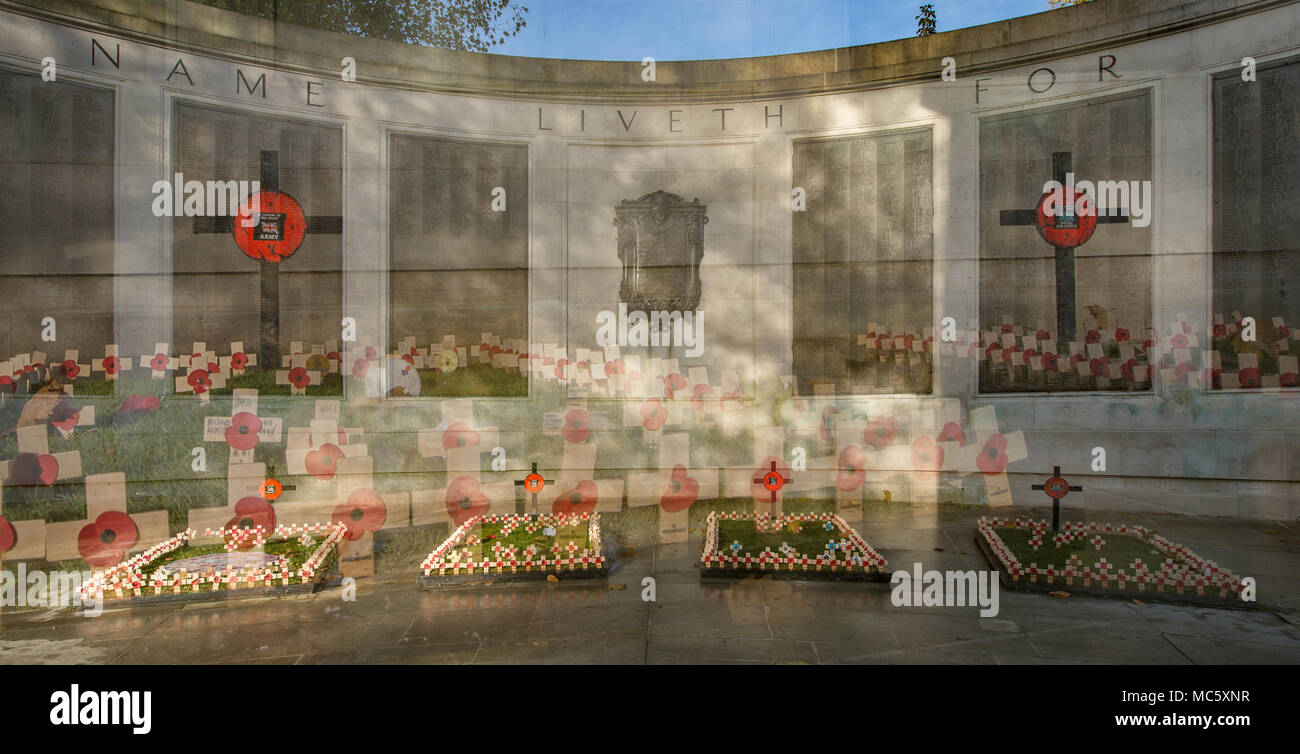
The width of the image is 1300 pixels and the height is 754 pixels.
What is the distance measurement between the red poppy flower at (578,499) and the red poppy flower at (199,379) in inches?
181

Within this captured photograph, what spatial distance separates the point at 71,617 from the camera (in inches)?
216

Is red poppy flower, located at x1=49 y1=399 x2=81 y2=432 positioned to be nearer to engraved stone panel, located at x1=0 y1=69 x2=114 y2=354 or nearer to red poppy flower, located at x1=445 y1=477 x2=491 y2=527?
engraved stone panel, located at x1=0 y1=69 x2=114 y2=354

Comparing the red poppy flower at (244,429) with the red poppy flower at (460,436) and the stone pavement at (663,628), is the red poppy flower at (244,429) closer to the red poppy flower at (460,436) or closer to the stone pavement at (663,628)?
the red poppy flower at (460,436)

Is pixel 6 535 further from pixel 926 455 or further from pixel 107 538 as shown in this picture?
pixel 926 455

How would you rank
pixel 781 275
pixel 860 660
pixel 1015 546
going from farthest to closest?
pixel 781 275 < pixel 1015 546 < pixel 860 660

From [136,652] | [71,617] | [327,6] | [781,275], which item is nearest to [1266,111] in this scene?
[781,275]

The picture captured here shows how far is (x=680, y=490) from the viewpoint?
29.5 feet

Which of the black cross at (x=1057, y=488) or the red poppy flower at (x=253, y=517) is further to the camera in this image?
the red poppy flower at (x=253, y=517)

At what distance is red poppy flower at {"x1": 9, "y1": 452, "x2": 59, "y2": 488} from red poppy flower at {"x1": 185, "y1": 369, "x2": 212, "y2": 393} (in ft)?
5.58

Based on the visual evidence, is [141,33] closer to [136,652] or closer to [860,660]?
[136,652]

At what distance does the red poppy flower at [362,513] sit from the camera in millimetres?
8438

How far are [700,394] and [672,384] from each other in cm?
40

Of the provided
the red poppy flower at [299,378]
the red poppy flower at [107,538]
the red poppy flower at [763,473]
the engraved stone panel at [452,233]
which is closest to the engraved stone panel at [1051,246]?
the red poppy flower at [763,473]

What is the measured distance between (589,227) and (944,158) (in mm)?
4936
